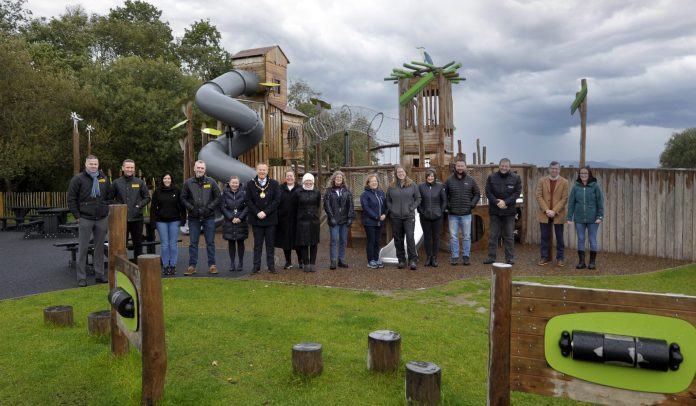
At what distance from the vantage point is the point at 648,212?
11.8 meters

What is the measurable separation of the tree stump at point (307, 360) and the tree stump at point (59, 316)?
3.49 metres

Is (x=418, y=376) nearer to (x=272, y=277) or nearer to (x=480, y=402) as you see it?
(x=480, y=402)

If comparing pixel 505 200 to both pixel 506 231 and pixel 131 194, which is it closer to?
pixel 506 231

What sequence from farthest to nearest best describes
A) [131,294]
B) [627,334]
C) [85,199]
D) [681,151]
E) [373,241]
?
[681,151] < [373,241] < [85,199] < [131,294] < [627,334]

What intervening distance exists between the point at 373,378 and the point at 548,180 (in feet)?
24.1

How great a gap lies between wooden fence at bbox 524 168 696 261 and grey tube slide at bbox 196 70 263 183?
35.8 ft

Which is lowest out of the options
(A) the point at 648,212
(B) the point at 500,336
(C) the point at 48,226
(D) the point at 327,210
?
(C) the point at 48,226

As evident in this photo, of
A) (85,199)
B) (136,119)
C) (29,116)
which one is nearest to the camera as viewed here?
(85,199)

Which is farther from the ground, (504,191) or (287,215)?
(504,191)

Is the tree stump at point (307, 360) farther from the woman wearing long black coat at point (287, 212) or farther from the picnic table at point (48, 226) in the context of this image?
the picnic table at point (48, 226)

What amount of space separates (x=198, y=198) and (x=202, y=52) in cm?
4124

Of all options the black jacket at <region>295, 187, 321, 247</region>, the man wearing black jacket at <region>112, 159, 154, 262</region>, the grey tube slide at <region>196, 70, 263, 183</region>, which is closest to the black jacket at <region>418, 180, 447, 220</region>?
the black jacket at <region>295, 187, 321, 247</region>

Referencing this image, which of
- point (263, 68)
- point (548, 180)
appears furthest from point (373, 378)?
point (263, 68)

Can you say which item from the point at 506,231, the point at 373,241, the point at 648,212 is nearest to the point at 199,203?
the point at 373,241
